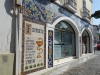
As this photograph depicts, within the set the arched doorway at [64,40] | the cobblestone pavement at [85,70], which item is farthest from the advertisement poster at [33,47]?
the arched doorway at [64,40]

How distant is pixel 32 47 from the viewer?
848cm

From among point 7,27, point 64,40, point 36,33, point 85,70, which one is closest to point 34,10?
point 36,33

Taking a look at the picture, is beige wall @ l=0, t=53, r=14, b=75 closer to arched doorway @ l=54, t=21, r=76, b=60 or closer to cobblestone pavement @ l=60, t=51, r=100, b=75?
cobblestone pavement @ l=60, t=51, r=100, b=75

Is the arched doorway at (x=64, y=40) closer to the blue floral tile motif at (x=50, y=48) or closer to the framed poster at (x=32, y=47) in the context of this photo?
the blue floral tile motif at (x=50, y=48)

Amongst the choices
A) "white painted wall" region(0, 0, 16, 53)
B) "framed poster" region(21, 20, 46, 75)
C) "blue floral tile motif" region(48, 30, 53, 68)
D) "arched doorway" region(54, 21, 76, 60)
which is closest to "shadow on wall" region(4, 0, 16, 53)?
"white painted wall" region(0, 0, 16, 53)

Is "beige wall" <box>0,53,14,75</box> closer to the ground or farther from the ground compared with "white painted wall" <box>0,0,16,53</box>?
closer to the ground

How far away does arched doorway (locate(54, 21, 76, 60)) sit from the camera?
40.8ft

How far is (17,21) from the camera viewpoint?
7.49m

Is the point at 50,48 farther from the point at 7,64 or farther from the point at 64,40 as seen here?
the point at 7,64

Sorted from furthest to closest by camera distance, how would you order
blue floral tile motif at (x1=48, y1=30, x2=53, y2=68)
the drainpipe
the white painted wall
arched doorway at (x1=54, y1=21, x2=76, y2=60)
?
arched doorway at (x1=54, y1=21, x2=76, y2=60) → blue floral tile motif at (x1=48, y1=30, x2=53, y2=68) → the drainpipe → the white painted wall

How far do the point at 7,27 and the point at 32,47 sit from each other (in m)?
1.90

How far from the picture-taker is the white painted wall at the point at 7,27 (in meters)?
6.79

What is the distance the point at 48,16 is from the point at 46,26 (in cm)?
71

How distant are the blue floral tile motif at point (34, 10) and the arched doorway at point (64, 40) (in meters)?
3.02
